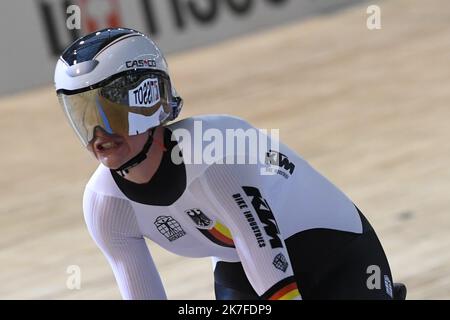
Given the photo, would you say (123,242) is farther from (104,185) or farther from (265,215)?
(265,215)

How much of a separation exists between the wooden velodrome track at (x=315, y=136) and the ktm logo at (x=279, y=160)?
175cm

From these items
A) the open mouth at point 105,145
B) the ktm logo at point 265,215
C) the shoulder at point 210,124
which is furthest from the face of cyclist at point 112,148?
the ktm logo at point 265,215

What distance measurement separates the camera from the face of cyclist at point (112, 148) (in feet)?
8.18

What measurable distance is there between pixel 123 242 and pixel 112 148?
313 millimetres

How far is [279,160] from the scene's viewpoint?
2752 millimetres

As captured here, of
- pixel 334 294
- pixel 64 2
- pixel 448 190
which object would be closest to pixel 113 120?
pixel 334 294

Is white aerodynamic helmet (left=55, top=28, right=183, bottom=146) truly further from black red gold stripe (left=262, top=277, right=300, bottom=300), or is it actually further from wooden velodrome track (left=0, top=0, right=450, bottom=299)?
wooden velodrome track (left=0, top=0, right=450, bottom=299)

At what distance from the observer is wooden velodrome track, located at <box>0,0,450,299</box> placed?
524cm

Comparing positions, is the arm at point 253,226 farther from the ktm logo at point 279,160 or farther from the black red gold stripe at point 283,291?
the ktm logo at point 279,160

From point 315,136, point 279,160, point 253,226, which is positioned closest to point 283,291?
point 253,226

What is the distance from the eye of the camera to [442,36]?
398 inches
